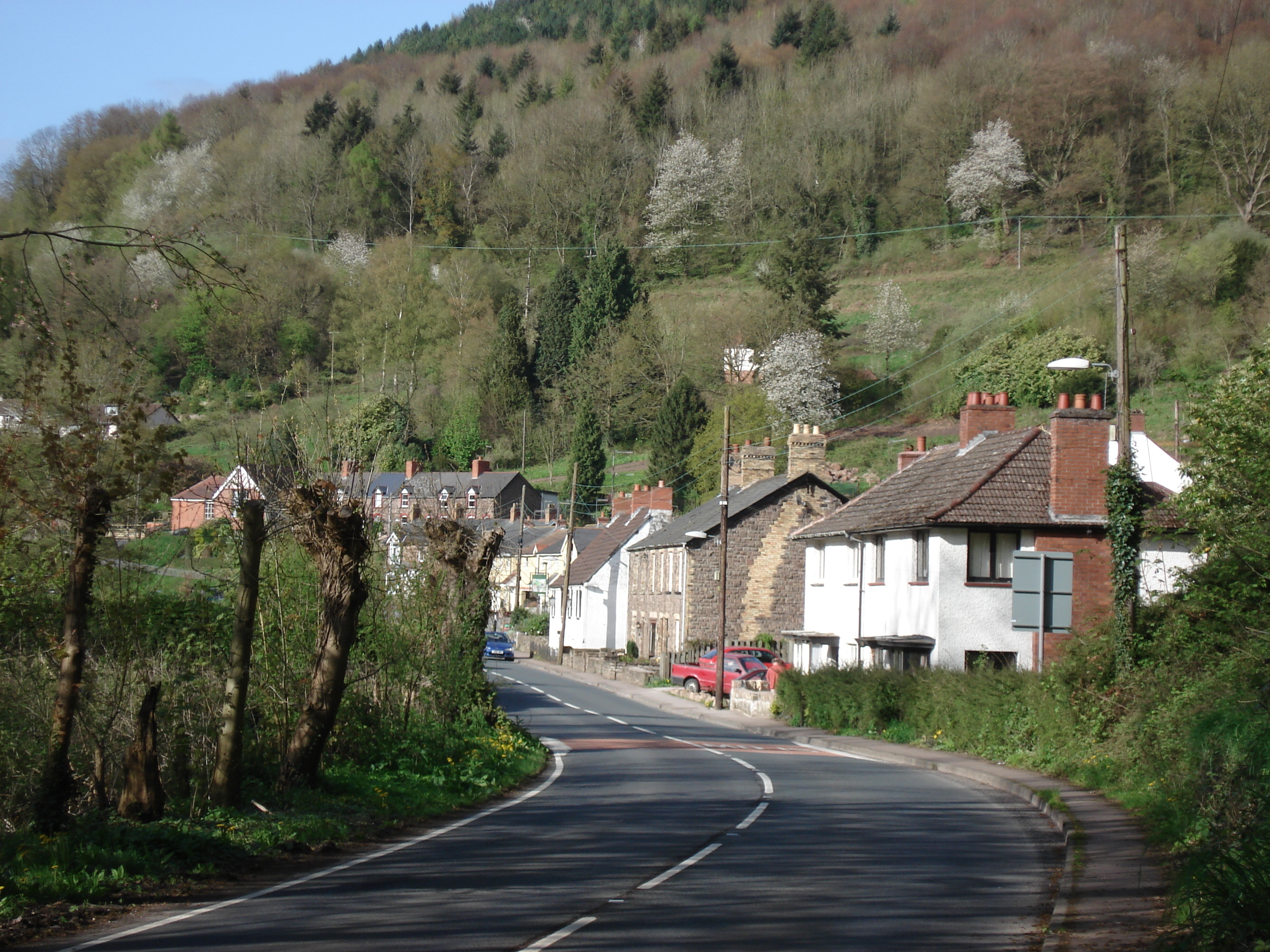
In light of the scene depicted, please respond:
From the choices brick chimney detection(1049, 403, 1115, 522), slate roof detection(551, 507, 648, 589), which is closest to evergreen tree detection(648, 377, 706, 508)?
slate roof detection(551, 507, 648, 589)

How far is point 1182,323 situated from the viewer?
63.4m

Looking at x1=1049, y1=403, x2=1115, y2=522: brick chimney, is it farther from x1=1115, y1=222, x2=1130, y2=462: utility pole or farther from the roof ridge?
x1=1115, y1=222, x2=1130, y2=462: utility pole

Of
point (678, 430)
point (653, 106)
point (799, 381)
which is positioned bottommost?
point (678, 430)

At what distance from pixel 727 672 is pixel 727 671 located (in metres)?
0.02

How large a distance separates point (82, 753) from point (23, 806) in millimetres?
1127

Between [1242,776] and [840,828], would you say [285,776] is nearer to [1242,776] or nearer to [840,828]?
[840,828]

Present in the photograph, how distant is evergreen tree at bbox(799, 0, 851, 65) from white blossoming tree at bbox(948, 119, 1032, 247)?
2885 centimetres

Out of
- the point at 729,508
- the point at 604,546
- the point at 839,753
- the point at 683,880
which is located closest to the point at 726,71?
the point at 604,546

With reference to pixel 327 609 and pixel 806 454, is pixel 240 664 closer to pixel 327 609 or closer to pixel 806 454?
pixel 327 609

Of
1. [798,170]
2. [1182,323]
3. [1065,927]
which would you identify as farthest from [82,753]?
[798,170]

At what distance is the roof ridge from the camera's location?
93.5ft

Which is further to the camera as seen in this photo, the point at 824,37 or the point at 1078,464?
the point at 824,37

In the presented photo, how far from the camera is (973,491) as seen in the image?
28.7 metres

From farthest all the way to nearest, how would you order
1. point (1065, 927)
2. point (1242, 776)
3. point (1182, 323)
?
point (1182, 323)
point (1242, 776)
point (1065, 927)
